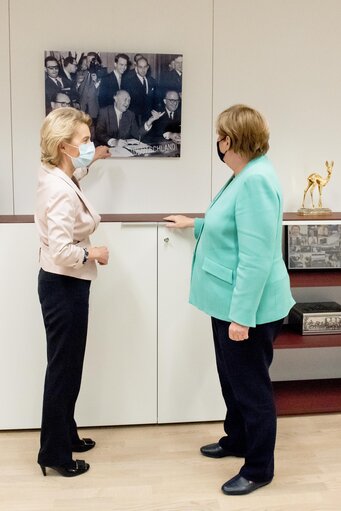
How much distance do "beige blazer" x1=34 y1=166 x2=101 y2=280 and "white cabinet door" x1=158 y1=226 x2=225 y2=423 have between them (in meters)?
0.54

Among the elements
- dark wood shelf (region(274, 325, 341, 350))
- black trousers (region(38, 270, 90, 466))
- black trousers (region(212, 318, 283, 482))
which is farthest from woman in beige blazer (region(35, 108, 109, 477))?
dark wood shelf (region(274, 325, 341, 350))

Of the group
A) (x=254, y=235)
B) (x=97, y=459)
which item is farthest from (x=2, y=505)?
(x=254, y=235)

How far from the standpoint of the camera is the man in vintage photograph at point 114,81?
9.92 ft

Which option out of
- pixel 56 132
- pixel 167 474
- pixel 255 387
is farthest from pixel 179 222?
pixel 167 474

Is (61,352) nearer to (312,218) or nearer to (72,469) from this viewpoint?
(72,469)

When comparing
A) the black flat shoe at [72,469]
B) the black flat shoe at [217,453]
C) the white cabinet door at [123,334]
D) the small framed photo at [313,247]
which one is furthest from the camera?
the small framed photo at [313,247]

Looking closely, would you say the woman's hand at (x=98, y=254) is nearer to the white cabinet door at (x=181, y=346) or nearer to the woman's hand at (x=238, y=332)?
the white cabinet door at (x=181, y=346)

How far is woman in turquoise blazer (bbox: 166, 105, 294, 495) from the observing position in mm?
2191

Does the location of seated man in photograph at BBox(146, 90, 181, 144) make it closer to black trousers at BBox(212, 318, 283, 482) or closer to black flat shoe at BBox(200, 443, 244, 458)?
black trousers at BBox(212, 318, 283, 482)

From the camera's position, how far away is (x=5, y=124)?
9.96 ft

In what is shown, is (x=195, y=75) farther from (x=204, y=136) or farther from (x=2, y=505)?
(x=2, y=505)

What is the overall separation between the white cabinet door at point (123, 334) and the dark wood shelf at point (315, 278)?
74cm

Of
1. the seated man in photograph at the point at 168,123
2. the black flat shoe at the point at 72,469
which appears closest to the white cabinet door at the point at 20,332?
the black flat shoe at the point at 72,469

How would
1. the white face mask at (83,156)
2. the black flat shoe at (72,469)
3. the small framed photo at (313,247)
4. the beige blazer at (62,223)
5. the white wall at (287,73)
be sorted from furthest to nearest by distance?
the small framed photo at (313,247)
the white wall at (287,73)
the black flat shoe at (72,469)
the white face mask at (83,156)
the beige blazer at (62,223)
